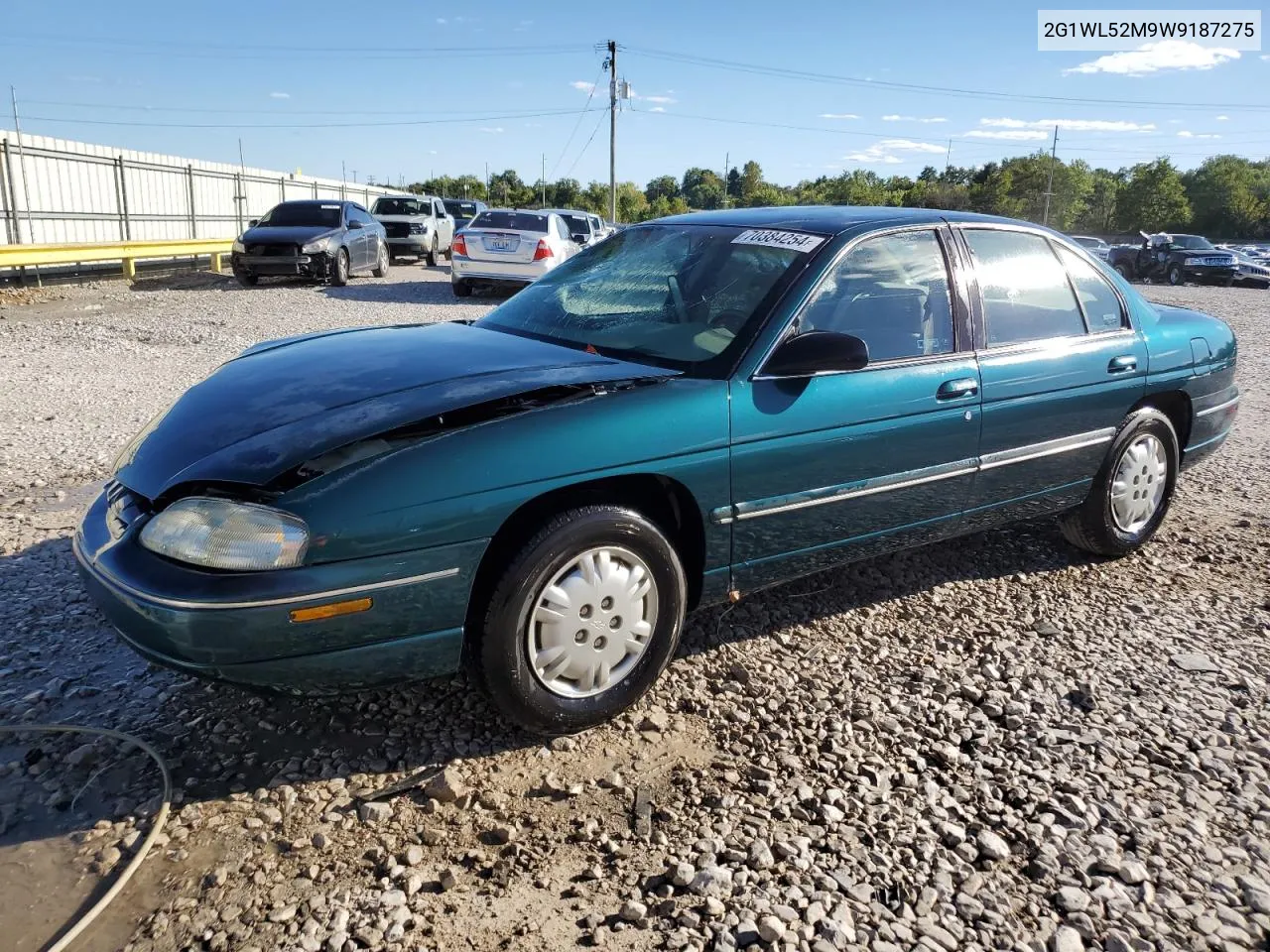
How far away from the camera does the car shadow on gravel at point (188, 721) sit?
2.56m

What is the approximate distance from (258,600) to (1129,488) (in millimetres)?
3975

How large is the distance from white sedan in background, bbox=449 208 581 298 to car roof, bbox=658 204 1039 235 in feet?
34.3

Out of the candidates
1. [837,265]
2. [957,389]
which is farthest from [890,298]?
[957,389]

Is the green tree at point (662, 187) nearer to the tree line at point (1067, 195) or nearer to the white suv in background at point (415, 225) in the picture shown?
the tree line at point (1067, 195)

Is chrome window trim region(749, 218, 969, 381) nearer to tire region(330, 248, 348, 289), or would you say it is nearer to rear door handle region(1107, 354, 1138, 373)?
rear door handle region(1107, 354, 1138, 373)

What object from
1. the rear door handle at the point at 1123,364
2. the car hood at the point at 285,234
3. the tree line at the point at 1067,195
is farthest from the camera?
the tree line at the point at 1067,195

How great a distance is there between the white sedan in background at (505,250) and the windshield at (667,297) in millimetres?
10444

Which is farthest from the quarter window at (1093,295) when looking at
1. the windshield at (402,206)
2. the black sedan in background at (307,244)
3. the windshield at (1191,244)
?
the windshield at (1191,244)

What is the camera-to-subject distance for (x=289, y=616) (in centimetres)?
237

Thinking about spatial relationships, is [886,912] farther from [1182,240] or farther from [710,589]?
[1182,240]

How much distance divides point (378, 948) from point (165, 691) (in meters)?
1.44

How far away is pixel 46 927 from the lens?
6.81 ft

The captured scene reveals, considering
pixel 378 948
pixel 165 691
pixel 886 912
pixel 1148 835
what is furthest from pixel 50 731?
pixel 1148 835

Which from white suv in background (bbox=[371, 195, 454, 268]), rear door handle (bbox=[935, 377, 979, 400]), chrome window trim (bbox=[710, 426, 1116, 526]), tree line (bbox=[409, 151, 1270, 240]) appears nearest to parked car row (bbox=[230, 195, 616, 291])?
white suv in background (bbox=[371, 195, 454, 268])
